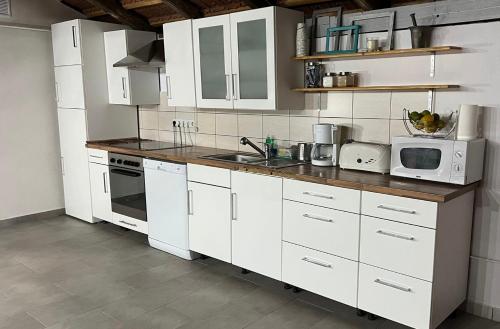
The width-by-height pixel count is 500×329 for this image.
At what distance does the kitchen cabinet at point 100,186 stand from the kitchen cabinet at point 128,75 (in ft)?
2.07

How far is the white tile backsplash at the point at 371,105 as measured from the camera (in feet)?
9.96

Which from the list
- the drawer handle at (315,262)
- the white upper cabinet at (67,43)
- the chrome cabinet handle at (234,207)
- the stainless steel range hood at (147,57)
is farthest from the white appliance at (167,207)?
the white upper cabinet at (67,43)

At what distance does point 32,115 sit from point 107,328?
9.92ft

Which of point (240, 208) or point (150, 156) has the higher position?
point (150, 156)

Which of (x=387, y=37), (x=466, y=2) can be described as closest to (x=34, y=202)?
(x=387, y=37)

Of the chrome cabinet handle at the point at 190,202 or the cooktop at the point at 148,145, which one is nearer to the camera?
the chrome cabinet handle at the point at 190,202

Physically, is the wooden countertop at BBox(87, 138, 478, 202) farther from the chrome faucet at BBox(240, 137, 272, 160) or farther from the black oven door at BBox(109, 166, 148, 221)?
the black oven door at BBox(109, 166, 148, 221)

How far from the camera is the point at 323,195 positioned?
2734mm

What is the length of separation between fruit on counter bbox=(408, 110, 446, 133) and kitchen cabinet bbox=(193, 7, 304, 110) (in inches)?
39.0

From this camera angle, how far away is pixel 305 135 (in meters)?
3.53

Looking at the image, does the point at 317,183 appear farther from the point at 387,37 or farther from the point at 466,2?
the point at 466,2

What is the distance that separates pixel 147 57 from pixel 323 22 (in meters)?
1.73

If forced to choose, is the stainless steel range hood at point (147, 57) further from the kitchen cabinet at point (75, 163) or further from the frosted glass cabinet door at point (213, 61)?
the kitchen cabinet at point (75, 163)

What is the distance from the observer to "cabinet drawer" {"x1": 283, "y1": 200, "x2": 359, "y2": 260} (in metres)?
2.63
